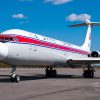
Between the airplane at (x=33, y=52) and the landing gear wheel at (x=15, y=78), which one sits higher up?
the airplane at (x=33, y=52)

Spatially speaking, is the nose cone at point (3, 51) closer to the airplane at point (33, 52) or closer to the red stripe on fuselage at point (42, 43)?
the airplane at point (33, 52)

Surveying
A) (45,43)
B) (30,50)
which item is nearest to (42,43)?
(45,43)

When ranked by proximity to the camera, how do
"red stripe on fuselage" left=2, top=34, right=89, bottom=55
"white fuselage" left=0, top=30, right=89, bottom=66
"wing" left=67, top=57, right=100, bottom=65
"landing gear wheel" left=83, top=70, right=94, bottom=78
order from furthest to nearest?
"landing gear wheel" left=83, top=70, right=94, bottom=78 → "wing" left=67, top=57, right=100, bottom=65 → "red stripe on fuselage" left=2, top=34, right=89, bottom=55 → "white fuselage" left=0, top=30, right=89, bottom=66

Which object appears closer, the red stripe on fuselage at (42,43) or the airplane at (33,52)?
the airplane at (33,52)

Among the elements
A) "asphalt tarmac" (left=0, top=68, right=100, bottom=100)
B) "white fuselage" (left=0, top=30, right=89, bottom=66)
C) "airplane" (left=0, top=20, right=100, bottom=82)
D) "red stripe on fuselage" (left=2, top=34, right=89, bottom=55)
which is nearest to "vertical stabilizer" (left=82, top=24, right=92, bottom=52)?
"red stripe on fuselage" (left=2, top=34, right=89, bottom=55)

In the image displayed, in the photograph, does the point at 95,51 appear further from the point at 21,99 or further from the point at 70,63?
the point at 21,99

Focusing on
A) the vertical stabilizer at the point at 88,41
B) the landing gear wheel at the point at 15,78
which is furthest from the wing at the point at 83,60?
the landing gear wheel at the point at 15,78

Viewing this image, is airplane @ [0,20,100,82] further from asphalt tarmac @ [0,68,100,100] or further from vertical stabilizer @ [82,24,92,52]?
vertical stabilizer @ [82,24,92,52]

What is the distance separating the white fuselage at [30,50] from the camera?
1792 centimetres

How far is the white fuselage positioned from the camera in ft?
58.8

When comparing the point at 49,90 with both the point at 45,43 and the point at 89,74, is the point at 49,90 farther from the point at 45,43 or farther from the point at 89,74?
the point at 89,74

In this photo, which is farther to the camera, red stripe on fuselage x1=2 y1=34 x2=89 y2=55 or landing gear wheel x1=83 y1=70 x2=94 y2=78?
landing gear wheel x1=83 y1=70 x2=94 y2=78

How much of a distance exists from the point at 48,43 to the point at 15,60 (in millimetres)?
5148

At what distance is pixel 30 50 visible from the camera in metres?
19.7
